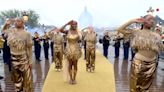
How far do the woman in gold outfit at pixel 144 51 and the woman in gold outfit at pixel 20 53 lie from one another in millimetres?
1979

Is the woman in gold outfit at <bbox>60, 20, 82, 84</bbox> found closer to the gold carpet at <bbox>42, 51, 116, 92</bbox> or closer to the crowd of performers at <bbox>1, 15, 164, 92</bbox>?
the crowd of performers at <bbox>1, 15, 164, 92</bbox>

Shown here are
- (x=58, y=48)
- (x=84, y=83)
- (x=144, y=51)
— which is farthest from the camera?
(x=58, y=48)

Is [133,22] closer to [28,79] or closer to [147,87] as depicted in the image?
[147,87]

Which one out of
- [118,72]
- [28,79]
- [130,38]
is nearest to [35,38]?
[118,72]

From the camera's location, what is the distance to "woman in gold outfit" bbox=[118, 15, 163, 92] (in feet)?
18.4

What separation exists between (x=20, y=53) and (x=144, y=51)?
2.50m

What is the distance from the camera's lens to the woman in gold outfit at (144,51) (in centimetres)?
560

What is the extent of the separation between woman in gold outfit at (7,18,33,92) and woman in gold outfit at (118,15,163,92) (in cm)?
198

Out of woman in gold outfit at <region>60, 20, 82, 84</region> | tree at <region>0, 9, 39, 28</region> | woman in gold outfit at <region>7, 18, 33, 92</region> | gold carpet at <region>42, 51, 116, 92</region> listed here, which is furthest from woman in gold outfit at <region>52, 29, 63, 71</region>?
tree at <region>0, 9, 39, 28</region>

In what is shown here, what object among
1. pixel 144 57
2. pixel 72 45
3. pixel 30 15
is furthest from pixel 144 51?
pixel 30 15

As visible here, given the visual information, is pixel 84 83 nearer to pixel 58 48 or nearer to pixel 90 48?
pixel 90 48

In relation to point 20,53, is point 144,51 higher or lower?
higher

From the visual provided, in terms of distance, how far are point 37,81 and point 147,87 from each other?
4.75m

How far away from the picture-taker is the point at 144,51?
5.64 metres
